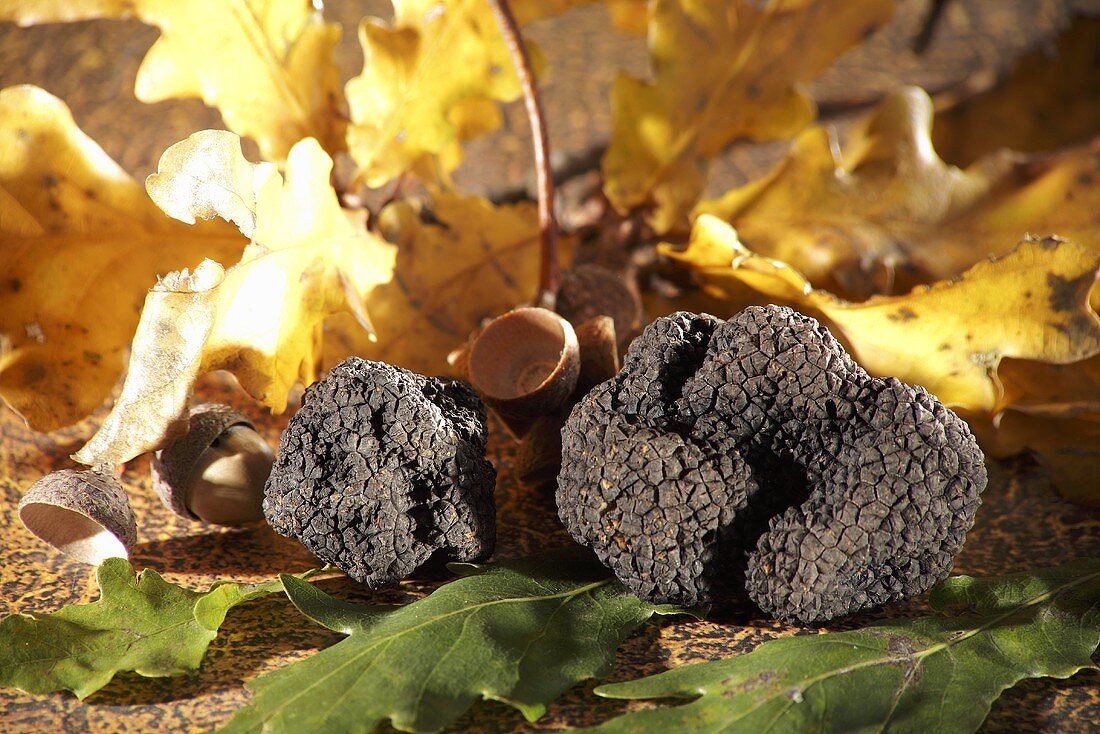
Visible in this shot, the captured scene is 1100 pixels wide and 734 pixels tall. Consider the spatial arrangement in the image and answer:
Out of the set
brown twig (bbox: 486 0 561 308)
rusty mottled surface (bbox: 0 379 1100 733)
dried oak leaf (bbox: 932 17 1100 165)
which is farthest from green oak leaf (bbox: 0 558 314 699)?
dried oak leaf (bbox: 932 17 1100 165)

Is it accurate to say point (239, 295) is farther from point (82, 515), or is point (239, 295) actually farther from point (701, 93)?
point (701, 93)

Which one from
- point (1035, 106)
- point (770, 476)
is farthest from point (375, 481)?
point (1035, 106)

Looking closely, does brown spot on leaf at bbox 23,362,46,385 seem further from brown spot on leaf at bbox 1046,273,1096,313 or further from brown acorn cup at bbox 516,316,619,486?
brown spot on leaf at bbox 1046,273,1096,313

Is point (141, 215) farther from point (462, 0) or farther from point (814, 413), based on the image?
point (814, 413)

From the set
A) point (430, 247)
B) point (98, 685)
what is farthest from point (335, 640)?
point (430, 247)

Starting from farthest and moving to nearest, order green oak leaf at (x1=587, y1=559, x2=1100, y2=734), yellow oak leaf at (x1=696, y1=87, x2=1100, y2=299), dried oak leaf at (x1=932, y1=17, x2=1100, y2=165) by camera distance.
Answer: dried oak leaf at (x1=932, y1=17, x2=1100, y2=165)
yellow oak leaf at (x1=696, y1=87, x2=1100, y2=299)
green oak leaf at (x1=587, y1=559, x2=1100, y2=734)
